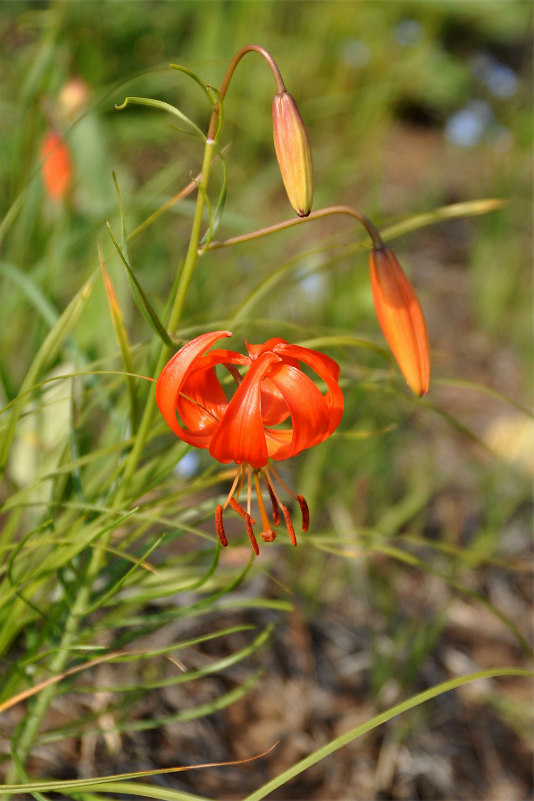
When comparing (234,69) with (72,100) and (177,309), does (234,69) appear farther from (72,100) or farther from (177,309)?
(72,100)

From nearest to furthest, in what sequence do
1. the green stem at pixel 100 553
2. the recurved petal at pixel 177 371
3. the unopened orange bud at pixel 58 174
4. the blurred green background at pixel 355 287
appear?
1. the recurved petal at pixel 177 371
2. the green stem at pixel 100 553
3. the blurred green background at pixel 355 287
4. the unopened orange bud at pixel 58 174

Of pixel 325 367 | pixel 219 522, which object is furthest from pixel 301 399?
pixel 219 522

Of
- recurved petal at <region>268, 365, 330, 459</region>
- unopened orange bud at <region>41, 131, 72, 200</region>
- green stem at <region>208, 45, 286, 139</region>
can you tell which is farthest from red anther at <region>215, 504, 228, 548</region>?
unopened orange bud at <region>41, 131, 72, 200</region>

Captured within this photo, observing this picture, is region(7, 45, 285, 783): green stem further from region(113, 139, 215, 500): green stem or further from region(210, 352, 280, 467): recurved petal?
region(210, 352, 280, 467): recurved petal

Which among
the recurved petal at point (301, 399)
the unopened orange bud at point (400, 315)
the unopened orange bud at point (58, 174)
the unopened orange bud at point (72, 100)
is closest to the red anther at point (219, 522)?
the recurved petal at point (301, 399)

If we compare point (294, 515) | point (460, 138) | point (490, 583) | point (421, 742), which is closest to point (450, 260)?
point (460, 138)

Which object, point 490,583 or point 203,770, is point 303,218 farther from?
point 490,583

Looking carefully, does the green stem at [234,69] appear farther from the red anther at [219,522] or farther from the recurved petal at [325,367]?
the red anther at [219,522]
